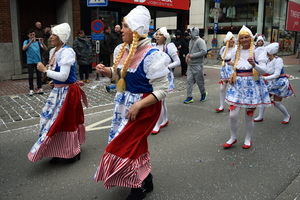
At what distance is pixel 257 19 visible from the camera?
26.3 m

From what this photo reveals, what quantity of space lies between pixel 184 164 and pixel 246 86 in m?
1.57

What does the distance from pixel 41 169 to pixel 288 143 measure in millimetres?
3896

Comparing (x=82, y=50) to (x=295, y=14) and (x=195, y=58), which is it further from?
(x=295, y=14)

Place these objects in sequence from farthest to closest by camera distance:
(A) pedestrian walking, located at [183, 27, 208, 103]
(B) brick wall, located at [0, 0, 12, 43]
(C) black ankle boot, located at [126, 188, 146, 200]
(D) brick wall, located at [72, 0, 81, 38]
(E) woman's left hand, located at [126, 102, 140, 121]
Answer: (D) brick wall, located at [72, 0, 81, 38], (B) brick wall, located at [0, 0, 12, 43], (A) pedestrian walking, located at [183, 27, 208, 103], (C) black ankle boot, located at [126, 188, 146, 200], (E) woman's left hand, located at [126, 102, 140, 121]

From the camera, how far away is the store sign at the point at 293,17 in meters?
28.9

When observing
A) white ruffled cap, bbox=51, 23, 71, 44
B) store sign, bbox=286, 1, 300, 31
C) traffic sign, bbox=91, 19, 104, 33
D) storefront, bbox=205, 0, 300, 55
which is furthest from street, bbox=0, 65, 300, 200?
→ store sign, bbox=286, 1, 300, 31

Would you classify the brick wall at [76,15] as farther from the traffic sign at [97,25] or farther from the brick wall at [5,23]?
the brick wall at [5,23]

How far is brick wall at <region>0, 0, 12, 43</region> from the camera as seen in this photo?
9.98 metres

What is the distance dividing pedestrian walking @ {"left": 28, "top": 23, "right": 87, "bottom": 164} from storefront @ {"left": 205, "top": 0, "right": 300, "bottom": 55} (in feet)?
82.0

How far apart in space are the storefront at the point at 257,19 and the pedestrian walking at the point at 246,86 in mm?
23601

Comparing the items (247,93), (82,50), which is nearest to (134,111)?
(247,93)

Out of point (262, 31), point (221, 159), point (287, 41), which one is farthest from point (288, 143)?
point (287, 41)

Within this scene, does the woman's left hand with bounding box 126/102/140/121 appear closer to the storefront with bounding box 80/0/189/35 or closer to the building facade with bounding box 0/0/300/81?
the building facade with bounding box 0/0/300/81

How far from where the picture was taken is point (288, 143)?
15.5ft
